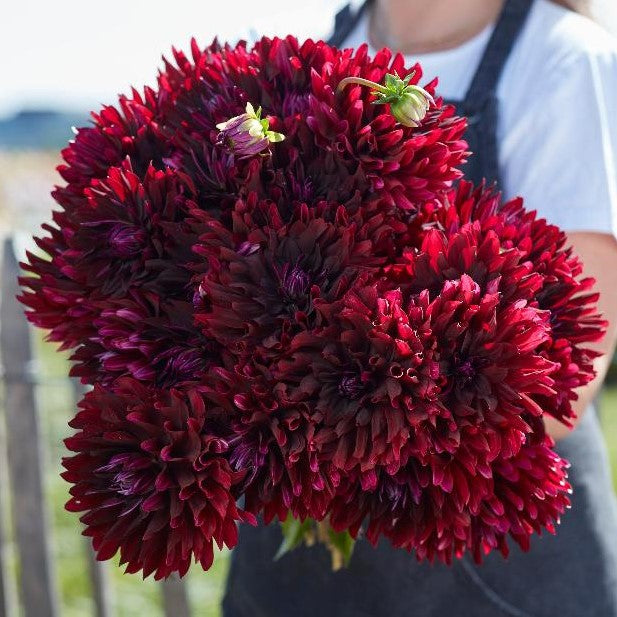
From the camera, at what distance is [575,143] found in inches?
40.1

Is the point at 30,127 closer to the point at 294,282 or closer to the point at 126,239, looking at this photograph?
the point at 126,239

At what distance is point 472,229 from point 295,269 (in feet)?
0.49

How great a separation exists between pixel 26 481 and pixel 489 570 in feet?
4.53

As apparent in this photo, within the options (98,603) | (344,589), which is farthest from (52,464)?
(344,589)

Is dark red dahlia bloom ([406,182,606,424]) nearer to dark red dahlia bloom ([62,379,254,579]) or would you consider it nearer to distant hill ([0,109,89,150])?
dark red dahlia bloom ([62,379,254,579])

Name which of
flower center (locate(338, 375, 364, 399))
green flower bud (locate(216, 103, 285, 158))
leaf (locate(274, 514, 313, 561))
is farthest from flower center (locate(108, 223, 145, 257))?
leaf (locate(274, 514, 313, 561))

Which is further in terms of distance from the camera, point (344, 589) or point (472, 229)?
point (344, 589)

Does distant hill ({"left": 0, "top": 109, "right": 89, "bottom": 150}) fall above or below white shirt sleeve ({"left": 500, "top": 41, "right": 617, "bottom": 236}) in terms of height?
above

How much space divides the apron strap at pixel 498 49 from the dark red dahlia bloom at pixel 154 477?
2.26 ft

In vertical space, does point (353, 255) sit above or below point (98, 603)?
above

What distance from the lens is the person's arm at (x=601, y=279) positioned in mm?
981

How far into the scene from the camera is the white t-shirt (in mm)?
1005

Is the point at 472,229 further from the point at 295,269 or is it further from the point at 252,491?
the point at 252,491

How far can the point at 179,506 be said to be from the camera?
59 cm
